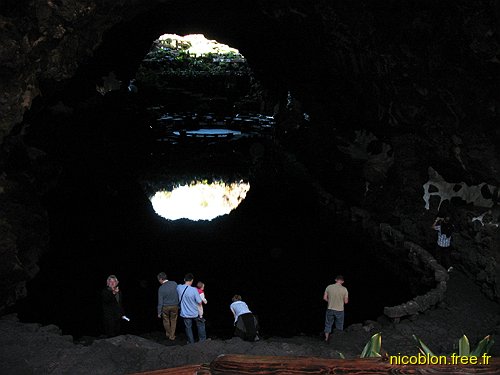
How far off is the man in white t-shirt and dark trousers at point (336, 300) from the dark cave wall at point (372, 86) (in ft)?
14.7

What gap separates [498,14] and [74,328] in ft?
39.5

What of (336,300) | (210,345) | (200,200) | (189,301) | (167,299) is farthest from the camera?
(200,200)

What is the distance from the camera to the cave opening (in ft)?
41.0

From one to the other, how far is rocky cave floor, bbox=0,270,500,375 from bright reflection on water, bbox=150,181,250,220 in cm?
1086

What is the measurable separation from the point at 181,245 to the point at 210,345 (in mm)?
8754

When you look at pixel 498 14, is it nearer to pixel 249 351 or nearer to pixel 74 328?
pixel 249 351

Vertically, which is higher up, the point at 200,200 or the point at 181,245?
the point at 200,200

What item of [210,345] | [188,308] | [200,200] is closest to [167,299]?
[188,308]

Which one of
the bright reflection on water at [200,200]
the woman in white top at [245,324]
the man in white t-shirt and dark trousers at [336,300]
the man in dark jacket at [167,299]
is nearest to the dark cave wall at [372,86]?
the man in white t-shirt and dark trousers at [336,300]

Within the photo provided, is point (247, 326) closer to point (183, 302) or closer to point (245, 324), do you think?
point (245, 324)

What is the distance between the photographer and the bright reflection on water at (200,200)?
21.6 meters

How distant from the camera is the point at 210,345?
8.59 metres

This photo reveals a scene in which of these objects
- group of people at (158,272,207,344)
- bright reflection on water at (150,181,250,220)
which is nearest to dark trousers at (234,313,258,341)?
group of people at (158,272,207,344)

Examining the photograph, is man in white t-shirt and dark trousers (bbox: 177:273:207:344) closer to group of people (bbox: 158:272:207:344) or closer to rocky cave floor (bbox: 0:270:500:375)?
group of people (bbox: 158:272:207:344)
